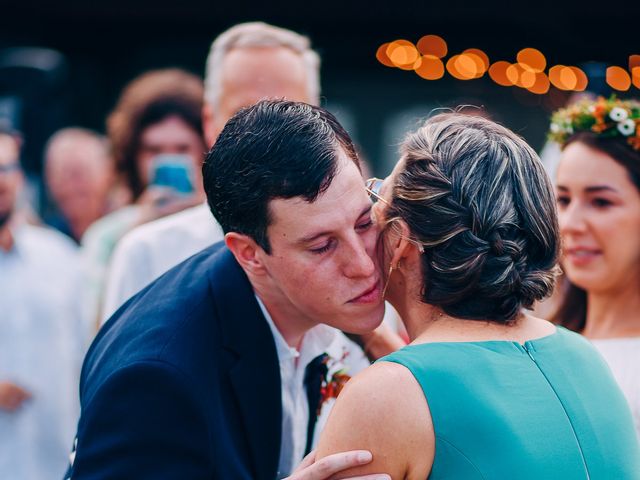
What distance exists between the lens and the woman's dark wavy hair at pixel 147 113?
16.8ft

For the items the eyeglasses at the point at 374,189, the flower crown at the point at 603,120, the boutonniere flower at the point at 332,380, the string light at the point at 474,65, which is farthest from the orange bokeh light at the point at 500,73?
the eyeglasses at the point at 374,189

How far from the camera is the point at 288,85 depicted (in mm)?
3846

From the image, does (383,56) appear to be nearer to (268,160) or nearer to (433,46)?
(433,46)

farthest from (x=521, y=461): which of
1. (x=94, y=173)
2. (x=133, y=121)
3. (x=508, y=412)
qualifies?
(x=94, y=173)

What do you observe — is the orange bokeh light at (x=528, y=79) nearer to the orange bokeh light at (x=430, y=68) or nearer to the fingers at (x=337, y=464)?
the orange bokeh light at (x=430, y=68)

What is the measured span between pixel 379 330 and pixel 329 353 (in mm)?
248

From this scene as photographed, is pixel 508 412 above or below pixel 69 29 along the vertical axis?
below

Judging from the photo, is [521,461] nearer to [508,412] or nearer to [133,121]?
[508,412]

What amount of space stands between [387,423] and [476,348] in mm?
277

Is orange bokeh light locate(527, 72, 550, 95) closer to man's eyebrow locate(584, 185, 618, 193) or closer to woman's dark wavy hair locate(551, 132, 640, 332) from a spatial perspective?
woman's dark wavy hair locate(551, 132, 640, 332)

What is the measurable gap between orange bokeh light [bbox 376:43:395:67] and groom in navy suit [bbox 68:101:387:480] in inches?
320

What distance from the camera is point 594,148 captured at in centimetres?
356

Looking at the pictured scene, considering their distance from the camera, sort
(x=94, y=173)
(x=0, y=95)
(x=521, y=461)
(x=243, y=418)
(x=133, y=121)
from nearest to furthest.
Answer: (x=521, y=461) < (x=243, y=418) < (x=133, y=121) < (x=94, y=173) < (x=0, y=95)

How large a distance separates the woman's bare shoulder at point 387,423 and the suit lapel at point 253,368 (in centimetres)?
39
